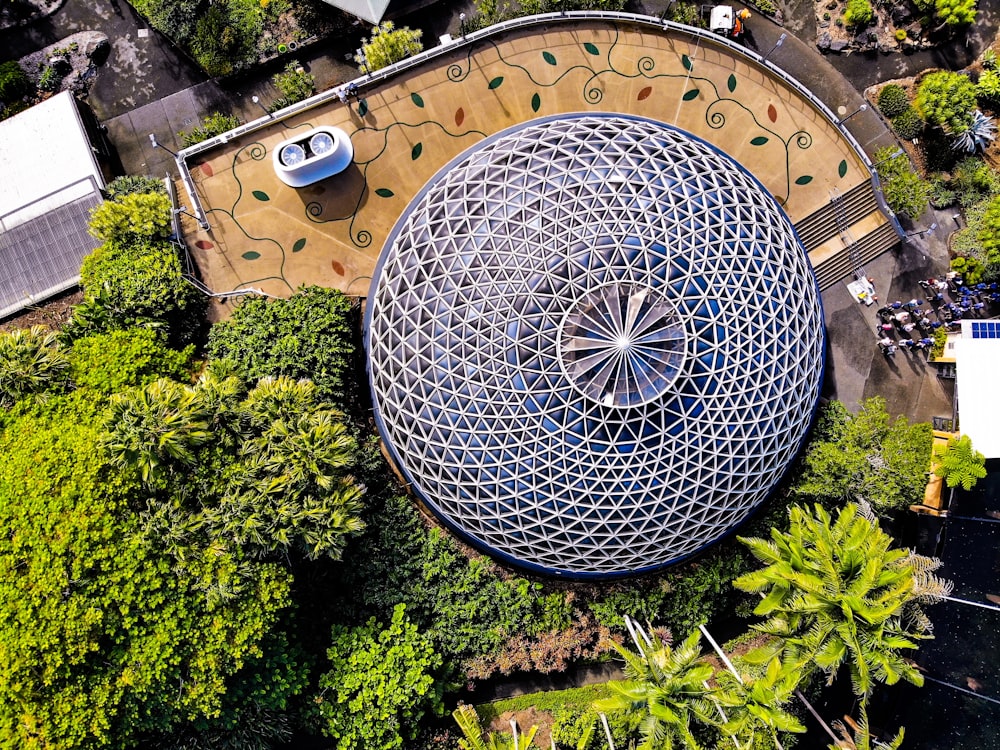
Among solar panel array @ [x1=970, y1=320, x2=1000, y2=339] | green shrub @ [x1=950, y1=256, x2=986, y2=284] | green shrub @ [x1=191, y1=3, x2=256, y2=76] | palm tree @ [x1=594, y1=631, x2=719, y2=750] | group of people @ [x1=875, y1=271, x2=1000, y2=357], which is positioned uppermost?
green shrub @ [x1=191, y1=3, x2=256, y2=76]

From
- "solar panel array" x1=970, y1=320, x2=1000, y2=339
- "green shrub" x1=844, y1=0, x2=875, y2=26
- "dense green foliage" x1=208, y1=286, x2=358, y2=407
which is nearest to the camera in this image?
"dense green foliage" x1=208, y1=286, x2=358, y2=407

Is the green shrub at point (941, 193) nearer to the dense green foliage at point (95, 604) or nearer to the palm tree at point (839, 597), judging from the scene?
the palm tree at point (839, 597)

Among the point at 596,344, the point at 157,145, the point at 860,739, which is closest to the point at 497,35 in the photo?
the point at 596,344

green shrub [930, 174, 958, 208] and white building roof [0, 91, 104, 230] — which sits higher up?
white building roof [0, 91, 104, 230]

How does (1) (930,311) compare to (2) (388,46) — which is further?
(1) (930,311)

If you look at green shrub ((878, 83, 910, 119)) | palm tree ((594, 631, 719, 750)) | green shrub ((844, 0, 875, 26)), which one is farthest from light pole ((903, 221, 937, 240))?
palm tree ((594, 631, 719, 750))

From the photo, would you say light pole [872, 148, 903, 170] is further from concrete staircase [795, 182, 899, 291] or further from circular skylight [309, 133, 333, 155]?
circular skylight [309, 133, 333, 155]

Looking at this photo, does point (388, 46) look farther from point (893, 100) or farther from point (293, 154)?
point (893, 100)
